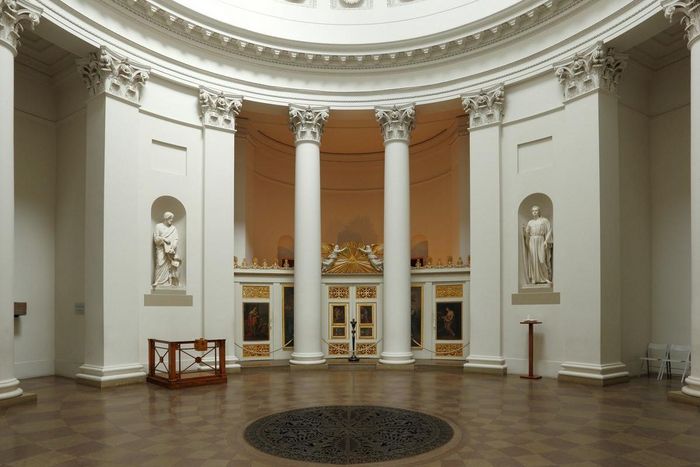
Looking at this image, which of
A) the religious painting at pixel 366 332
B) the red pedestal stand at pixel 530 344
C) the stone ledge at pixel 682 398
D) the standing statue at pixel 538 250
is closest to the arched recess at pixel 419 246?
the religious painting at pixel 366 332

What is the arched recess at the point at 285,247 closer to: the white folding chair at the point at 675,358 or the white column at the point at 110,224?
the white column at the point at 110,224

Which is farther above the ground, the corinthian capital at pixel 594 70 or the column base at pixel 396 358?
the corinthian capital at pixel 594 70

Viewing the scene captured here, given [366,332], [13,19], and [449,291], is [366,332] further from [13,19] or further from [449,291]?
[13,19]

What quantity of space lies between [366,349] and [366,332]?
19.1 inches

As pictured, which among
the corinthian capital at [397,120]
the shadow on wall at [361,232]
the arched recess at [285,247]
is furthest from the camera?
the shadow on wall at [361,232]

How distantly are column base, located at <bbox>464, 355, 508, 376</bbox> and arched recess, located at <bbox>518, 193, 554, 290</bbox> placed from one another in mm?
1878

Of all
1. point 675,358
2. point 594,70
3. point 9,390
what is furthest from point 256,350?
point 594,70

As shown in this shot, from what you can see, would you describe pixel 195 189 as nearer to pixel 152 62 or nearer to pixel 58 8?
pixel 152 62

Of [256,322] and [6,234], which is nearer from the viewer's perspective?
[6,234]

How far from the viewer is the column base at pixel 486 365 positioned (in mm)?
14055

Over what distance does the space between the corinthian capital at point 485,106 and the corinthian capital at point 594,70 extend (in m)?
1.85

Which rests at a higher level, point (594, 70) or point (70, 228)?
point (594, 70)

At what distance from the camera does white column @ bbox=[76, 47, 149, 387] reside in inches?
487

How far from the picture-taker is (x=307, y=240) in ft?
52.5
